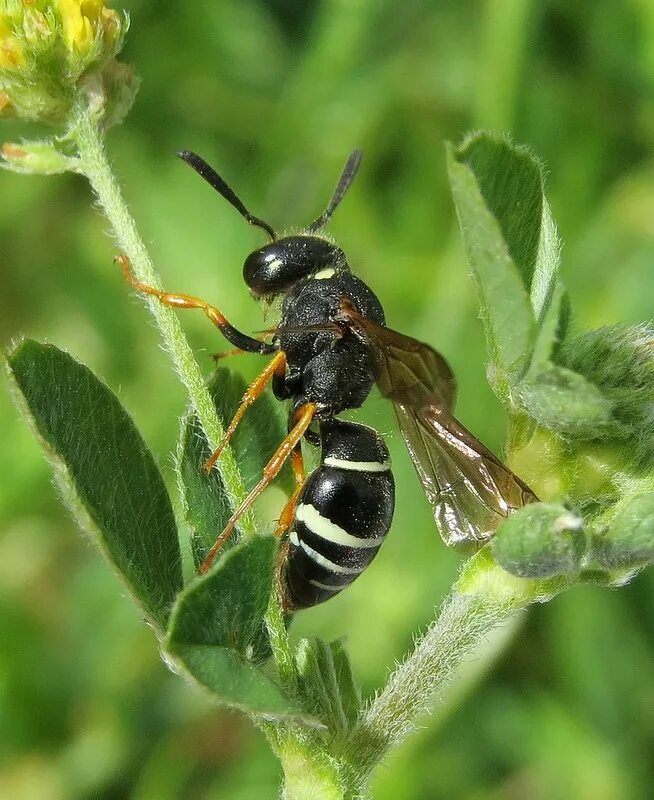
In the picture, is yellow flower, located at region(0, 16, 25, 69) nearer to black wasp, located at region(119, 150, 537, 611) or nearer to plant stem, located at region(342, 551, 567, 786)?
black wasp, located at region(119, 150, 537, 611)

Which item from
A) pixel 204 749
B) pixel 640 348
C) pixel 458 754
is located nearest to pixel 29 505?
pixel 204 749

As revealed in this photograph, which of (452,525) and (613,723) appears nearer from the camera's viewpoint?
(452,525)

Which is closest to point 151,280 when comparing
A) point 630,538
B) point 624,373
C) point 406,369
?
point 406,369

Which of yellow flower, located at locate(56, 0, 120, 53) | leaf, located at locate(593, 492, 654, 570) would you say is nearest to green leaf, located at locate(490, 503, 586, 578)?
leaf, located at locate(593, 492, 654, 570)

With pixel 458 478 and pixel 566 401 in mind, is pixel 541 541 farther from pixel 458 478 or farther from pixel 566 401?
pixel 458 478

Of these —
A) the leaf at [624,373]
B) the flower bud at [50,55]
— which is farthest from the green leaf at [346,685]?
the flower bud at [50,55]

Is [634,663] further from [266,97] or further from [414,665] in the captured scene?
[266,97]
